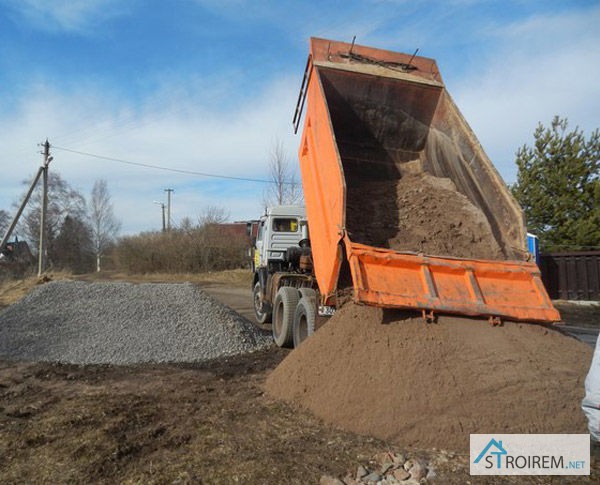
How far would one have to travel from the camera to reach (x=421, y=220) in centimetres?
558

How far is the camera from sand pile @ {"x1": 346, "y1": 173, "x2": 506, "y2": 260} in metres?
5.18

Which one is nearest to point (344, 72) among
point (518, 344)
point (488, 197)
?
point (488, 197)

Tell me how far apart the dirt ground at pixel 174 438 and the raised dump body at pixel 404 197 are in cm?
128

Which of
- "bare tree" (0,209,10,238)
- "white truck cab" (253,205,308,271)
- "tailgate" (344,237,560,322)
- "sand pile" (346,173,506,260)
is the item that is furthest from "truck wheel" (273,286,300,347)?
"bare tree" (0,209,10,238)

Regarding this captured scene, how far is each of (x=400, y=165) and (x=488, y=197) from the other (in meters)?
1.64

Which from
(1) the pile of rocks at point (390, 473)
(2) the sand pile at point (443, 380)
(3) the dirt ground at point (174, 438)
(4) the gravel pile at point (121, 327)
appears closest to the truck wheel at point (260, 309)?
(4) the gravel pile at point (121, 327)

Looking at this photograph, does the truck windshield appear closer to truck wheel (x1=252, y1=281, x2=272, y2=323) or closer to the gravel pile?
truck wheel (x1=252, y1=281, x2=272, y2=323)

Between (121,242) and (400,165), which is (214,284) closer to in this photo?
(121,242)

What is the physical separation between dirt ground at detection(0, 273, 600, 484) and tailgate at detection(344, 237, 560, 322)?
1237 mm

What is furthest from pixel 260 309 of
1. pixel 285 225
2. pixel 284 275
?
pixel 284 275

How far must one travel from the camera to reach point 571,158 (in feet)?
55.2

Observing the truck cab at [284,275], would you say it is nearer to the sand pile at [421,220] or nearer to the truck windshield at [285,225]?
the truck windshield at [285,225]

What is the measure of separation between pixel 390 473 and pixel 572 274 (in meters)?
14.8

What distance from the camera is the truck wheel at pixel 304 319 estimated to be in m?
6.17
